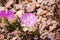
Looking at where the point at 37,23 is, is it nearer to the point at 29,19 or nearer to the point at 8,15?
the point at 29,19

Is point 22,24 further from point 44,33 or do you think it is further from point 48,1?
point 48,1

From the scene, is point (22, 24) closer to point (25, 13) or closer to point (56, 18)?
point (25, 13)

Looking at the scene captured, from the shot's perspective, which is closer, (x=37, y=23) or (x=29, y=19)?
(x=29, y=19)

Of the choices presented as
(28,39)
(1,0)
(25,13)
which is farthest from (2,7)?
(28,39)

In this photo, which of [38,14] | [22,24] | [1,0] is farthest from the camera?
[1,0]

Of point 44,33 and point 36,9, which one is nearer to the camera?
point 44,33

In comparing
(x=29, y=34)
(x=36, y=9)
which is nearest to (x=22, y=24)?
(x=29, y=34)

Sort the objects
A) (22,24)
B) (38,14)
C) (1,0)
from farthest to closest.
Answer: (1,0) < (38,14) < (22,24)

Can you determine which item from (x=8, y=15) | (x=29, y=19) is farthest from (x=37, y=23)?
(x=8, y=15)

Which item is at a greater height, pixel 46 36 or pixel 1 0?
pixel 1 0
